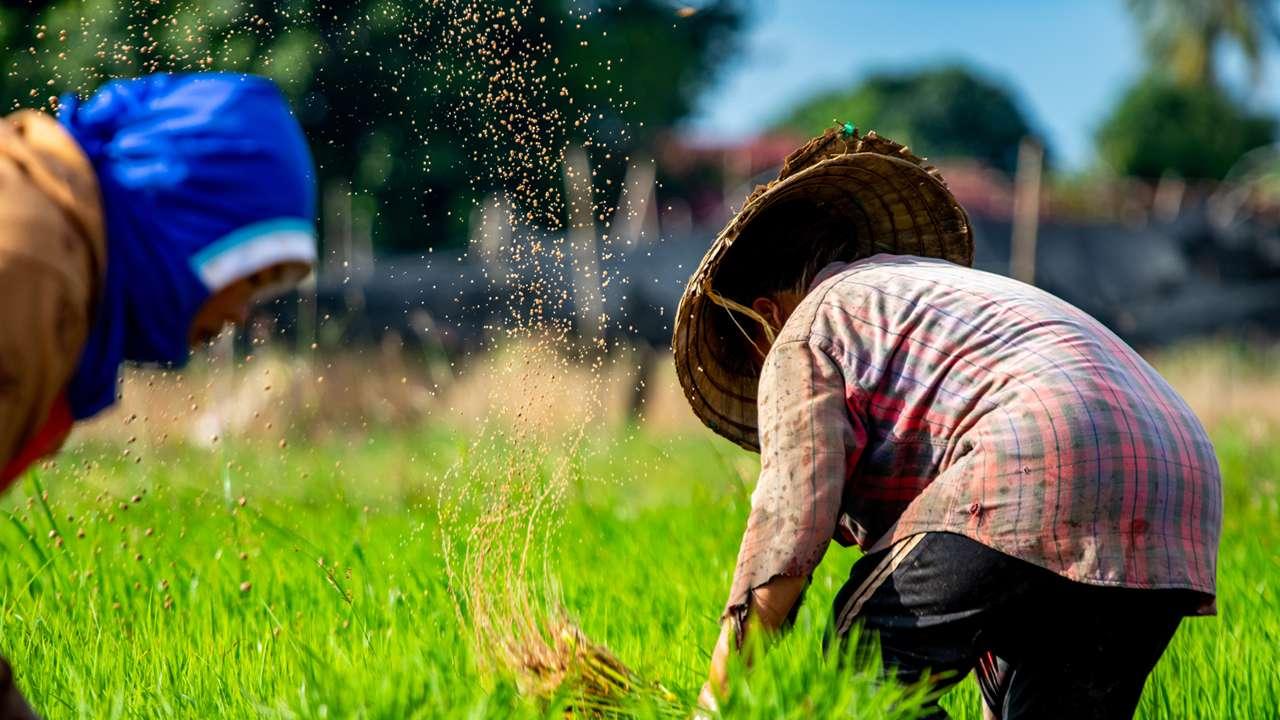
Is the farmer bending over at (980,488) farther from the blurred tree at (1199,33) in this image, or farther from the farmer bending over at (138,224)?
the blurred tree at (1199,33)

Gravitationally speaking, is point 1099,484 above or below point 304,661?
above

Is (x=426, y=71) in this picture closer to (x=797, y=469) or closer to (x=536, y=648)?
(x=536, y=648)

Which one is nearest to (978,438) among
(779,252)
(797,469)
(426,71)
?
(797,469)

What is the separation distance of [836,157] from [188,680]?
170 cm

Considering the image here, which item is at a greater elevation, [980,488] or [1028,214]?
[980,488]

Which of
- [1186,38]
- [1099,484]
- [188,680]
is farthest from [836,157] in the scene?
[1186,38]

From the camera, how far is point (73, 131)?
192 cm

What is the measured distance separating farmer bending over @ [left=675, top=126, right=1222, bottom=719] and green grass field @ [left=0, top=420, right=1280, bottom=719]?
164 millimetres

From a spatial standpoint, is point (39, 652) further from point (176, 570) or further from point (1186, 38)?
point (1186, 38)

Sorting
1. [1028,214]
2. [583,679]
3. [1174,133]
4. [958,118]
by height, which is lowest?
[958,118]

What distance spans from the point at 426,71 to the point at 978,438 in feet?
40.7

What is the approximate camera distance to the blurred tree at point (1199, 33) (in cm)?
→ 4228

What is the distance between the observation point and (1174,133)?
4212 cm

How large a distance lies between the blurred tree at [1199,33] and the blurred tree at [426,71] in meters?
21.6
